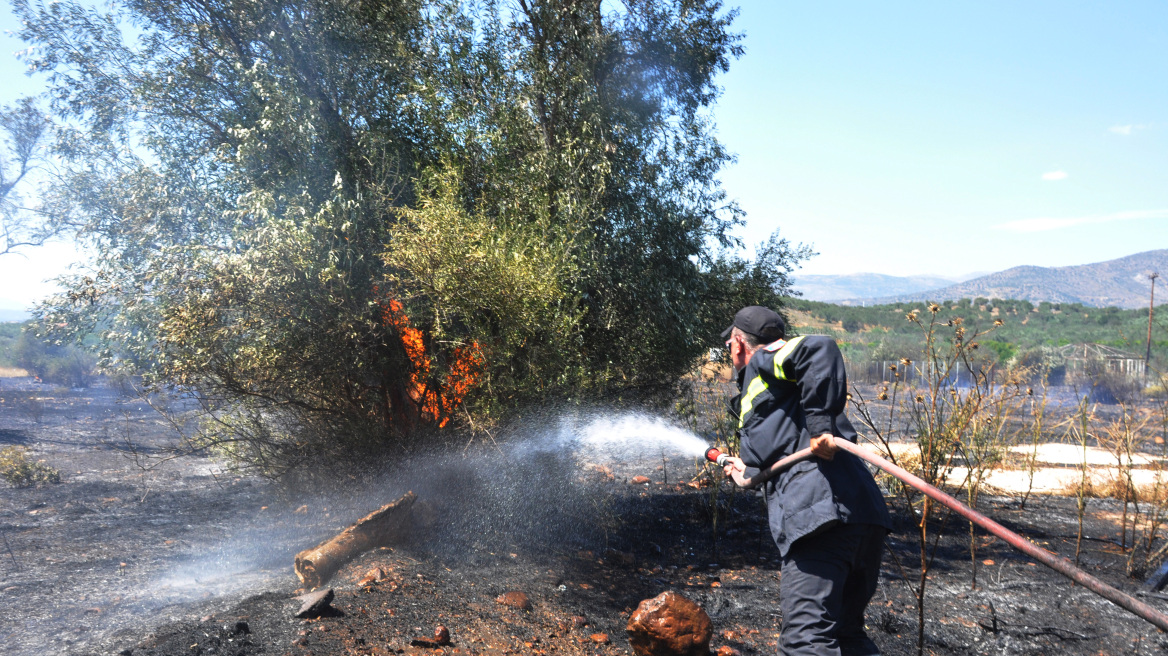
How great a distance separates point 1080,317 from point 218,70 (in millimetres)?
83136

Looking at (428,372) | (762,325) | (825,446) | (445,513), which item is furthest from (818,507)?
(445,513)

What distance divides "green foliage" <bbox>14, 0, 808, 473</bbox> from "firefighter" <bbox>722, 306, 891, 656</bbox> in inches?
134

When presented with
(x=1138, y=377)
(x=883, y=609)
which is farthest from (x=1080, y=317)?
(x=883, y=609)

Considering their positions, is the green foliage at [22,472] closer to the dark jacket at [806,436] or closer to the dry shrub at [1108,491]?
the dark jacket at [806,436]

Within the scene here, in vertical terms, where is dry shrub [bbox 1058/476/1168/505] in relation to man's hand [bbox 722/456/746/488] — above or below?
below

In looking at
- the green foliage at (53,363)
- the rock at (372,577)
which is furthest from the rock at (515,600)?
the green foliage at (53,363)

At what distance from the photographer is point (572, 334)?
21.3 feet

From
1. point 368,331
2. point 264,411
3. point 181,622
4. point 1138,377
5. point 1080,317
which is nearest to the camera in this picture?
point 181,622

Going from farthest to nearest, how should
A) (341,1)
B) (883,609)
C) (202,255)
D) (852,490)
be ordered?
(341,1) < (202,255) < (883,609) < (852,490)

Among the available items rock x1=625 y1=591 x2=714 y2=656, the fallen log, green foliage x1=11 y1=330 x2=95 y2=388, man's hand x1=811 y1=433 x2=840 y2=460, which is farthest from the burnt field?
green foliage x1=11 y1=330 x2=95 y2=388

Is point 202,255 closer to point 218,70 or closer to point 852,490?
point 218,70

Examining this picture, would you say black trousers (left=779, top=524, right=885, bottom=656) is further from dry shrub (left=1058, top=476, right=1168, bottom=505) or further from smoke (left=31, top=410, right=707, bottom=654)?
dry shrub (left=1058, top=476, right=1168, bottom=505)

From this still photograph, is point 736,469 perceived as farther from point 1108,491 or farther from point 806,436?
→ point 1108,491

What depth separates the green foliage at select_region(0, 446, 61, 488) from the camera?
1039cm
